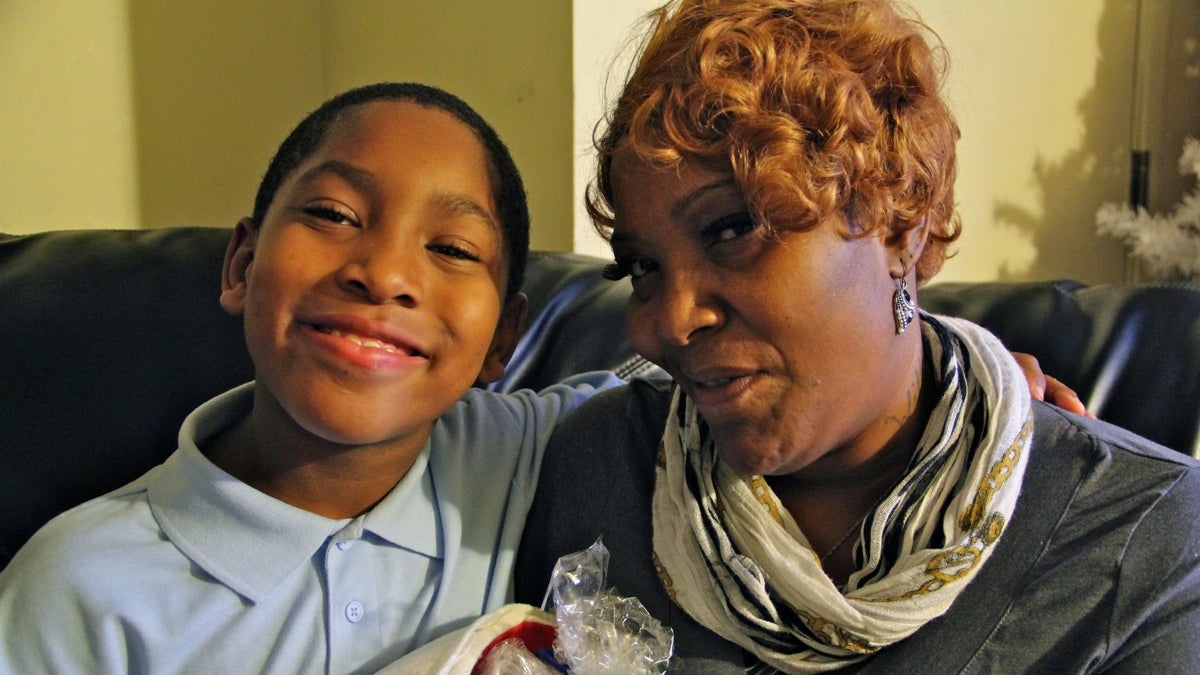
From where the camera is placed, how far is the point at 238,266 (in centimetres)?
122

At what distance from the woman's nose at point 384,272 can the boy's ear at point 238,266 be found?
0.21 m

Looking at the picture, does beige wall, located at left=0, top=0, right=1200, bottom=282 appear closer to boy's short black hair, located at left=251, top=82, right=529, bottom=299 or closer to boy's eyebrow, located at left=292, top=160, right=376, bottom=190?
boy's short black hair, located at left=251, top=82, right=529, bottom=299

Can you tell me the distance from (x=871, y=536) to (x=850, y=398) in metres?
0.16

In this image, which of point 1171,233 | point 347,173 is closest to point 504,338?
point 347,173

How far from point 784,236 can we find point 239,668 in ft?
2.37

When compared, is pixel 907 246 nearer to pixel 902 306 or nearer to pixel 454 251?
pixel 902 306

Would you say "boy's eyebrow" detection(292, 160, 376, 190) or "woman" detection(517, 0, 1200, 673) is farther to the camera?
"boy's eyebrow" detection(292, 160, 376, 190)

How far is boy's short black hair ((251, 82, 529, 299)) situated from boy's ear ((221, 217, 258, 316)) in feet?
0.06

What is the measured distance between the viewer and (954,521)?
0.95m

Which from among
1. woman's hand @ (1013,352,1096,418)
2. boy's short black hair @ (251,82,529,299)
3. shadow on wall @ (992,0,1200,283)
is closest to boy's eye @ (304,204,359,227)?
boy's short black hair @ (251,82,529,299)

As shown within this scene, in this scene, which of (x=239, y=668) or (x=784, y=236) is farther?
(x=239, y=668)

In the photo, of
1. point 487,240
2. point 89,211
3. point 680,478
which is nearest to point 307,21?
point 89,211

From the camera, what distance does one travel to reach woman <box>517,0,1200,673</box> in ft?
2.91

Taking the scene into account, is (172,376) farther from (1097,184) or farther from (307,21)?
(1097,184)
